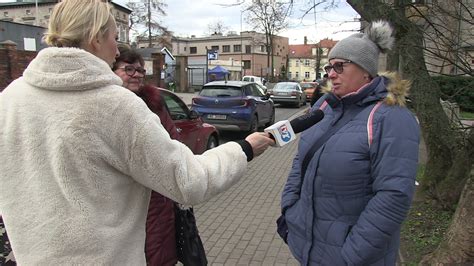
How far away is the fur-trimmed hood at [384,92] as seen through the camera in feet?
7.07

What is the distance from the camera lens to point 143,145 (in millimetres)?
1349

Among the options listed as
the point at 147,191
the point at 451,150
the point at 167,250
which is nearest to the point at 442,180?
the point at 451,150

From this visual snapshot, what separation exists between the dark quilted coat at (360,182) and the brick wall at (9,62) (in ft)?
56.5

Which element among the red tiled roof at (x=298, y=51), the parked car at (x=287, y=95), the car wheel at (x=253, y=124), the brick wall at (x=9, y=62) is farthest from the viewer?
the red tiled roof at (x=298, y=51)

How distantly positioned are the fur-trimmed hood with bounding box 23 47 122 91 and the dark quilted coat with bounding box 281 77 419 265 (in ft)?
Answer: 4.04

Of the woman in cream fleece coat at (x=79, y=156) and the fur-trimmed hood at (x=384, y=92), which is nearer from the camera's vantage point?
the woman in cream fleece coat at (x=79, y=156)

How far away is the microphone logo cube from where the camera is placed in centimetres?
174

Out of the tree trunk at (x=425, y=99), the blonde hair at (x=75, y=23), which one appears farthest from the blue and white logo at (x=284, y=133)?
the tree trunk at (x=425, y=99)

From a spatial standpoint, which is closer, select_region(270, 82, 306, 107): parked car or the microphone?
A: the microphone

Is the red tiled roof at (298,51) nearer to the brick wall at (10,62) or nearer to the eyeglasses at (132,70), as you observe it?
the brick wall at (10,62)

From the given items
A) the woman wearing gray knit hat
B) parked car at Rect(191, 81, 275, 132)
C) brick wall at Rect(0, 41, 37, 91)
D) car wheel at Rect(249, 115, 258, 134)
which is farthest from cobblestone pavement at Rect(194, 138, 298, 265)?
brick wall at Rect(0, 41, 37, 91)

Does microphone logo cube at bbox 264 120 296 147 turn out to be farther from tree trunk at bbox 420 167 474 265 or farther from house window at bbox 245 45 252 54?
house window at bbox 245 45 252 54

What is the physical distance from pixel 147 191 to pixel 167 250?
1.03 metres

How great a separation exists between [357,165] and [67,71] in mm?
1371
